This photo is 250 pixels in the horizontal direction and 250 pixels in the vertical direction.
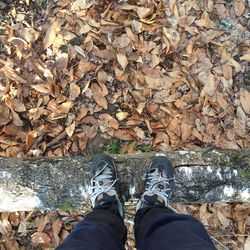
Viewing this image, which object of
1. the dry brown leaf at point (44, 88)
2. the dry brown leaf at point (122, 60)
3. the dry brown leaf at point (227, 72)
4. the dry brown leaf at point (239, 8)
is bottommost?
the dry brown leaf at point (44, 88)

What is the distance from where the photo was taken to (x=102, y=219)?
197 centimetres

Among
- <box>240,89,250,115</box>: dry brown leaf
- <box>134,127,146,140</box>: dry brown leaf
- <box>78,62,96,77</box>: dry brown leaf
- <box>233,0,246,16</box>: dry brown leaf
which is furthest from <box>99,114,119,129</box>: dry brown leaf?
<box>233,0,246,16</box>: dry brown leaf

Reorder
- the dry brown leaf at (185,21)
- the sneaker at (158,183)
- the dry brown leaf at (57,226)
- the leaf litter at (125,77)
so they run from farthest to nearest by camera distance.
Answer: the dry brown leaf at (185,21)
the leaf litter at (125,77)
the dry brown leaf at (57,226)
the sneaker at (158,183)

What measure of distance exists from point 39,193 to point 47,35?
110cm

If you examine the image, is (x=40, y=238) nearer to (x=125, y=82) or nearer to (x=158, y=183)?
(x=158, y=183)

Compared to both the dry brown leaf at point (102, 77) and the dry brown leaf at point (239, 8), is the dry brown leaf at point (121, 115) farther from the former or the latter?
the dry brown leaf at point (239, 8)

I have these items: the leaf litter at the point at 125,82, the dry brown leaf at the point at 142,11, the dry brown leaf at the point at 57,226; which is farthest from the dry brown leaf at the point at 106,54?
the dry brown leaf at the point at 57,226

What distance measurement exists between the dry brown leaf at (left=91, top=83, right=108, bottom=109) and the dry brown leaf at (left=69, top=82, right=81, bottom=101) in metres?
0.10

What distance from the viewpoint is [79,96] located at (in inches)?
105

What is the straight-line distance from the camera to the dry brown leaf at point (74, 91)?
8.66 ft

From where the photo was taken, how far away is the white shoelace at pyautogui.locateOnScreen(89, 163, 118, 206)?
216 cm

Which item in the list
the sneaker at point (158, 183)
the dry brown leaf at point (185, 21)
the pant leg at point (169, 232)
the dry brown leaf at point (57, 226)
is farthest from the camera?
the dry brown leaf at point (185, 21)

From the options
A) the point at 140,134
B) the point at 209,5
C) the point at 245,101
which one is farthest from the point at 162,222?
the point at 209,5

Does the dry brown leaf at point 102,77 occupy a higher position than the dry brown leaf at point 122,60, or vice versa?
the dry brown leaf at point 122,60
